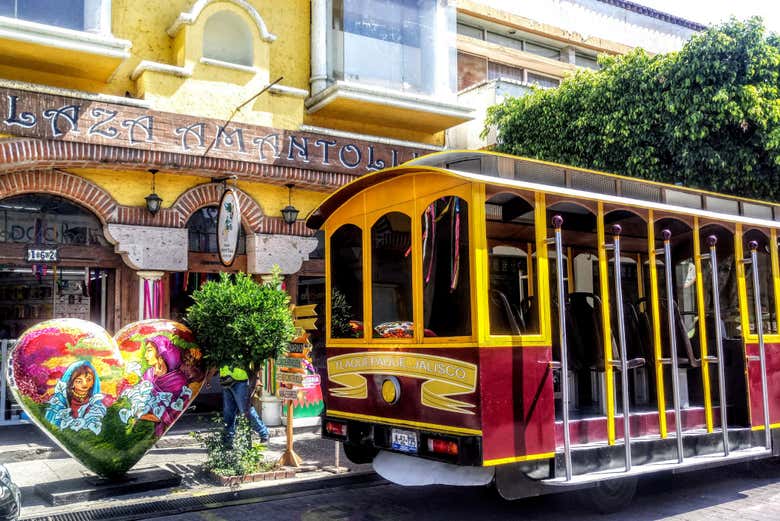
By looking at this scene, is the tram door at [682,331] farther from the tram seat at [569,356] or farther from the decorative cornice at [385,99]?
the decorative cornice at [385,99]

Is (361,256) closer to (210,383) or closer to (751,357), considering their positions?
(751,357)

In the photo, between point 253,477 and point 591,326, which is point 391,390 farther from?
point 253,477

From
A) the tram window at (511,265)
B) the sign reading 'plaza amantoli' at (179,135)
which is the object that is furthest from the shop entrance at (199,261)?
the tram window at (511,265)

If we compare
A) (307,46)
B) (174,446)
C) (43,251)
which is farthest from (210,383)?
(307,46)

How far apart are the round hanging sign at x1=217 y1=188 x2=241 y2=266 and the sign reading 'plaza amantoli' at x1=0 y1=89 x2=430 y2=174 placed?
90 centimetres

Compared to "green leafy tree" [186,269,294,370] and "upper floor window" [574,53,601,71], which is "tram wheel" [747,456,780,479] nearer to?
"green leafy tree" [186,269,294,370]

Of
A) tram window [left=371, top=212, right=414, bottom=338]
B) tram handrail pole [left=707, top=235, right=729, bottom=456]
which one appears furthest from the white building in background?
tram window [left=371, top=212, right=414, bottom=338]

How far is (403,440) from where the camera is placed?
6180 millimetres

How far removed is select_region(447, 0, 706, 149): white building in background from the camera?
1496 cm

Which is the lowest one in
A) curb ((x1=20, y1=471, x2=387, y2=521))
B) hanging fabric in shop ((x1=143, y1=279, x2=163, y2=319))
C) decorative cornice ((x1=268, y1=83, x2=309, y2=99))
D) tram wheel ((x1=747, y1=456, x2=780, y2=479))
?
tram wheel ((x1=747, y1=456, x2=780, y2=479))

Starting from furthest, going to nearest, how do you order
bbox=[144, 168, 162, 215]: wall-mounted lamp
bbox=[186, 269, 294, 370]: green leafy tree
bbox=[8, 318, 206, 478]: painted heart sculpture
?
1. bbox=[144, 168, 162, 215]: wall-mounted lamp
2. bbox=[186, 269, 294, 370]: green leafy tree
3. bbox=[8, 318, 206, 478]: painted heart sculpture

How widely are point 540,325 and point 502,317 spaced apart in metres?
0.36

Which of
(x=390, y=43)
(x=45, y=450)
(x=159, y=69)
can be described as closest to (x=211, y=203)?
(x=159, y=69)

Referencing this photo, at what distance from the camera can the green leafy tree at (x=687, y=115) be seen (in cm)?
1130
